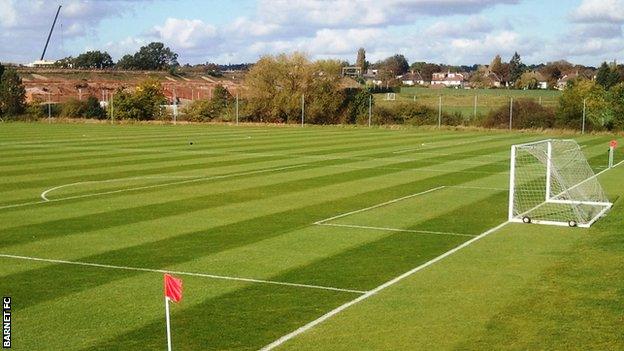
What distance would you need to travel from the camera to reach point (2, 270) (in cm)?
1145

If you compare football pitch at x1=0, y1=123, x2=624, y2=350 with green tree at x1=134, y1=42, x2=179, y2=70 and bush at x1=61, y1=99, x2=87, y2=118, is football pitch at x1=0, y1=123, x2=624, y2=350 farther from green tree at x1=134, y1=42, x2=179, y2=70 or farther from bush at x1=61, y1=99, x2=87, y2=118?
green tree at x1=134, y1=42, x2=179, y2=70

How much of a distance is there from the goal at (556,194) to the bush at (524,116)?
105ft

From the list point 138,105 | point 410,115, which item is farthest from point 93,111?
point 410,115

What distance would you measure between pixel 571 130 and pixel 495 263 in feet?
152

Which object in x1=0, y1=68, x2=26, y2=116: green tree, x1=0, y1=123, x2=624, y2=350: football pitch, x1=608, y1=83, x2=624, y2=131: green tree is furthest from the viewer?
x1=0, y1=68, x2=26, y2=116: green tree

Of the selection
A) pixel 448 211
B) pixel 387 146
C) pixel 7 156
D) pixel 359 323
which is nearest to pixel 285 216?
pixel 448 211

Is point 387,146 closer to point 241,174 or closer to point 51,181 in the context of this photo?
point 241,174

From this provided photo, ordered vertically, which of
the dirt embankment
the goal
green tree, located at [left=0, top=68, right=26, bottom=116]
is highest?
the dirt embankment

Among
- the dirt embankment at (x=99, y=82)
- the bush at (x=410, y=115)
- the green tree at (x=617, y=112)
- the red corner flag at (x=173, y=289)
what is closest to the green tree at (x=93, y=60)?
the dirt embankment at (x=99, y=82)

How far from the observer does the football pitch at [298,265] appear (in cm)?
858

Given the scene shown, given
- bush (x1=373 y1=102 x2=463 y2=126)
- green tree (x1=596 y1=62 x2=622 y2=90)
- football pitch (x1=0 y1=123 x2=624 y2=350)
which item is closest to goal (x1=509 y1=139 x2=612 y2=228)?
football pitch (x1=0 y1=123 x2=624 y2=350)

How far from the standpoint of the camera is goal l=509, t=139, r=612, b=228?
16641 mm

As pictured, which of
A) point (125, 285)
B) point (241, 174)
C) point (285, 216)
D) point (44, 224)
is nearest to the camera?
point (125, 285)

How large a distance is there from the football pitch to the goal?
1.61ft
